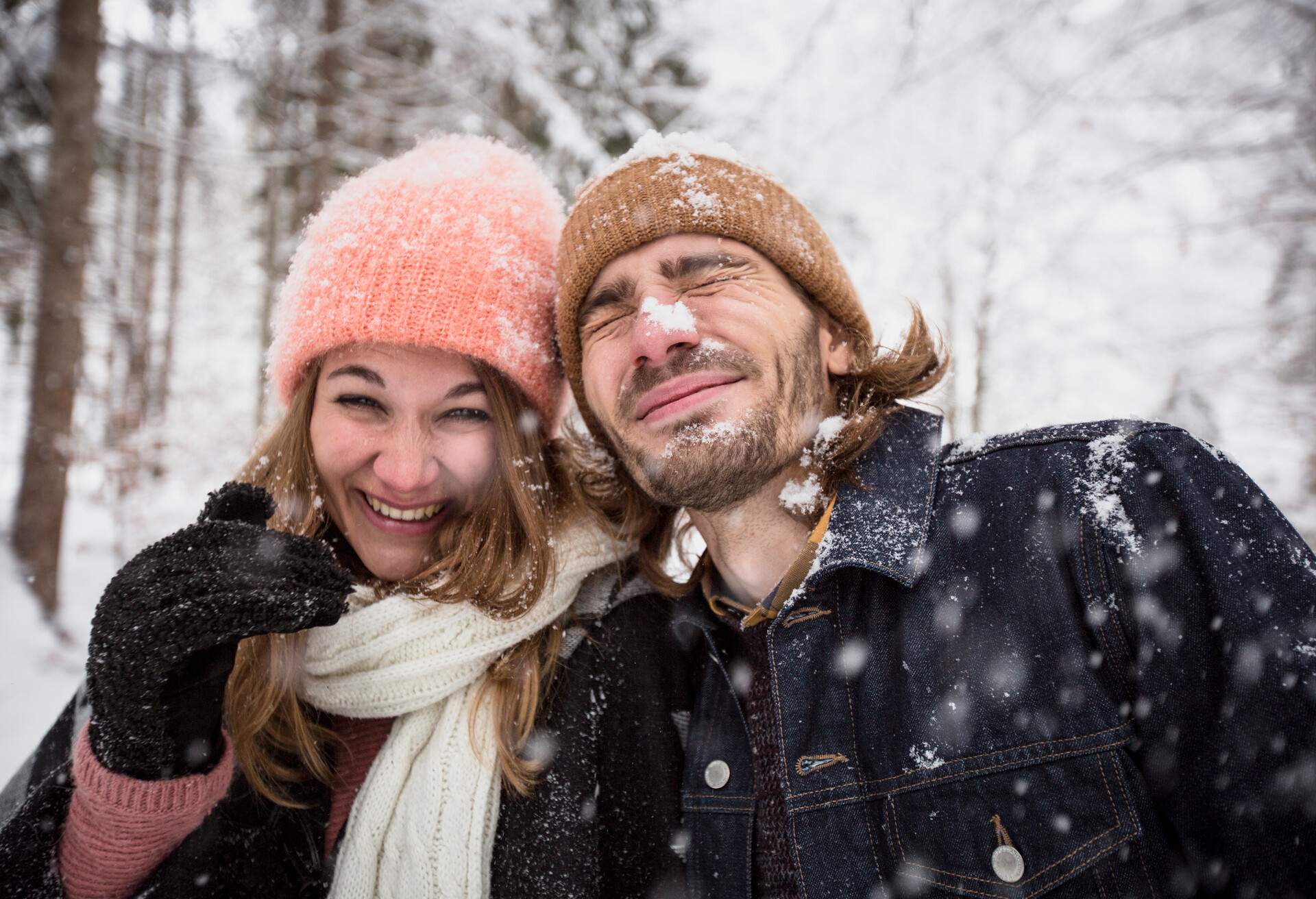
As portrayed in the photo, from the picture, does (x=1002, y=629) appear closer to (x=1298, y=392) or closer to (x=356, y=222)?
(x=356, y=222)

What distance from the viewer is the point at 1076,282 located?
952 cm

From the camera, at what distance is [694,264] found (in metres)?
1.97

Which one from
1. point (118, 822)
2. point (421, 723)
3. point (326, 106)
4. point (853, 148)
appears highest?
point (326, 106)

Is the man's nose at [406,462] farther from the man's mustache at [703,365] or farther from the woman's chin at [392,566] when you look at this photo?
the man's mustache at [703,365]

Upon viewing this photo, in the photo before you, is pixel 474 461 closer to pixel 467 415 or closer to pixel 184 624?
pixel 467 415

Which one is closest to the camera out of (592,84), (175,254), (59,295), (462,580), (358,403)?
(462,580)

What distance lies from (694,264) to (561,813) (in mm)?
1531

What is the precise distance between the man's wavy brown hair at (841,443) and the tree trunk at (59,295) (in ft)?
21.7

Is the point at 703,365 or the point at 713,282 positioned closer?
the point at 703,365

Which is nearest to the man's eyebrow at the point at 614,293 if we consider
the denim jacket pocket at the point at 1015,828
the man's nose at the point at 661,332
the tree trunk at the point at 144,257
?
the man's nose at the point at 661,332

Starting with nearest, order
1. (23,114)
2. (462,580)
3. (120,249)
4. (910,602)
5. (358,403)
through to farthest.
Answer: (910,602), (462,580), (358,403), (23,114), (120,249)

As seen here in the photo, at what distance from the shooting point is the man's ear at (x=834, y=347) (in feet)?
7.09

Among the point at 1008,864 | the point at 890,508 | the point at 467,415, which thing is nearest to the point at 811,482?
the point at 890,508

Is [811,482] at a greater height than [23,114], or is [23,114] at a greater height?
[23,114]
